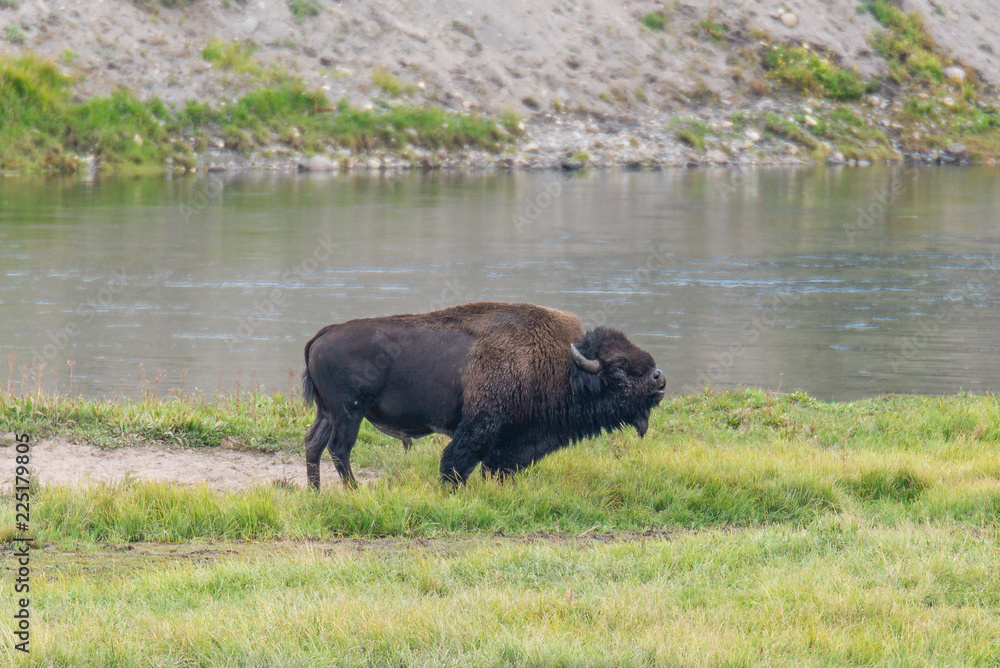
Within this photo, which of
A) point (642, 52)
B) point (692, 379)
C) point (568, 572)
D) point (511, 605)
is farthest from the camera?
point (642, 52)

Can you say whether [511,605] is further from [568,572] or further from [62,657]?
[62,657]

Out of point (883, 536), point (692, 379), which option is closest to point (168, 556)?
point (883, 536)

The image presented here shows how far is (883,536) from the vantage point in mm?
6699

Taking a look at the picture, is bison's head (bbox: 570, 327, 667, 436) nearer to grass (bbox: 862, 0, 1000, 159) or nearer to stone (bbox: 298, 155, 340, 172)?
stone (bbox: 298, 155, 340, 172)

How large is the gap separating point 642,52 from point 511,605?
43.2 metres

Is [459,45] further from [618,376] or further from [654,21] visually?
[618,376]

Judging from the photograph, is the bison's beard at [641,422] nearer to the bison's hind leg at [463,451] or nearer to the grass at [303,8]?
the bison's hind leg at [463,451]

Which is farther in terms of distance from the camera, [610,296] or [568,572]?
[610,296]

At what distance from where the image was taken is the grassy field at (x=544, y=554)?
16.5 feet

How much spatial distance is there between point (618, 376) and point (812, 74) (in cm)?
4215

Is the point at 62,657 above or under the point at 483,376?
under

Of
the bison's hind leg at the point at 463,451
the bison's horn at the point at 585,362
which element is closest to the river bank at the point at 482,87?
the bison's hind leg at the point at 463,451

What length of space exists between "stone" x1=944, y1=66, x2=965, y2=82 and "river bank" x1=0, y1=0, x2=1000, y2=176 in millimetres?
93

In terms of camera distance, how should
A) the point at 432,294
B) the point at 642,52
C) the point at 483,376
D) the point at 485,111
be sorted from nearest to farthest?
the point at 483,376
the point at 432,294
the point at 485,111
the point at 642,52
